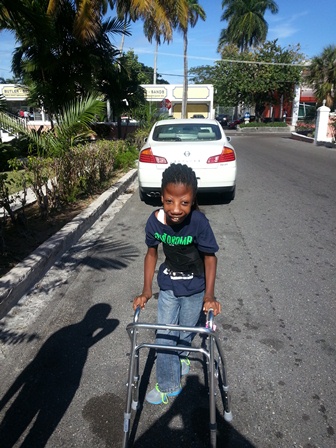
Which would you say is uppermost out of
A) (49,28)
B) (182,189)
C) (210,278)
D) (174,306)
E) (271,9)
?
(271,9)

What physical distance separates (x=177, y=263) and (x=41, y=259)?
2.10 meters

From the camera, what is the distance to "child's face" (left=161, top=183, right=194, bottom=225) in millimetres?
1886

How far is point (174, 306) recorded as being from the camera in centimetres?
216

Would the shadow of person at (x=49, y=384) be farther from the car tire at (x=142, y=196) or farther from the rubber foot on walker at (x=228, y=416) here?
the car tire at (x=142, y=196)

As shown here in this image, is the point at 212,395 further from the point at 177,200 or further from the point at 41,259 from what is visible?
the point at 41,259

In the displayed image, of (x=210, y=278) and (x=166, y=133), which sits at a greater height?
(x=166, y=133)

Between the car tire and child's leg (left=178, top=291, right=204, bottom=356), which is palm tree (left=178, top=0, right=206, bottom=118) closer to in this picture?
the car tire

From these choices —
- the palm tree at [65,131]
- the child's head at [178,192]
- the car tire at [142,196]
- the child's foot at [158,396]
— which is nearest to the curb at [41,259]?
the car tire at [142,196]

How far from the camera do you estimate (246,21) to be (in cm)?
4312

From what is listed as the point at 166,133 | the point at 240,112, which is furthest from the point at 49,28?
the point at 240,112

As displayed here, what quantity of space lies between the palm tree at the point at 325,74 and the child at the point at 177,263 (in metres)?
33.1

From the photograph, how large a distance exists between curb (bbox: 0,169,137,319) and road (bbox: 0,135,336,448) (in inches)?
4.0

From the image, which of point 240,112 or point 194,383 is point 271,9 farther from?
point 194,383

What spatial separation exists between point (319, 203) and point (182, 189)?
563cm
